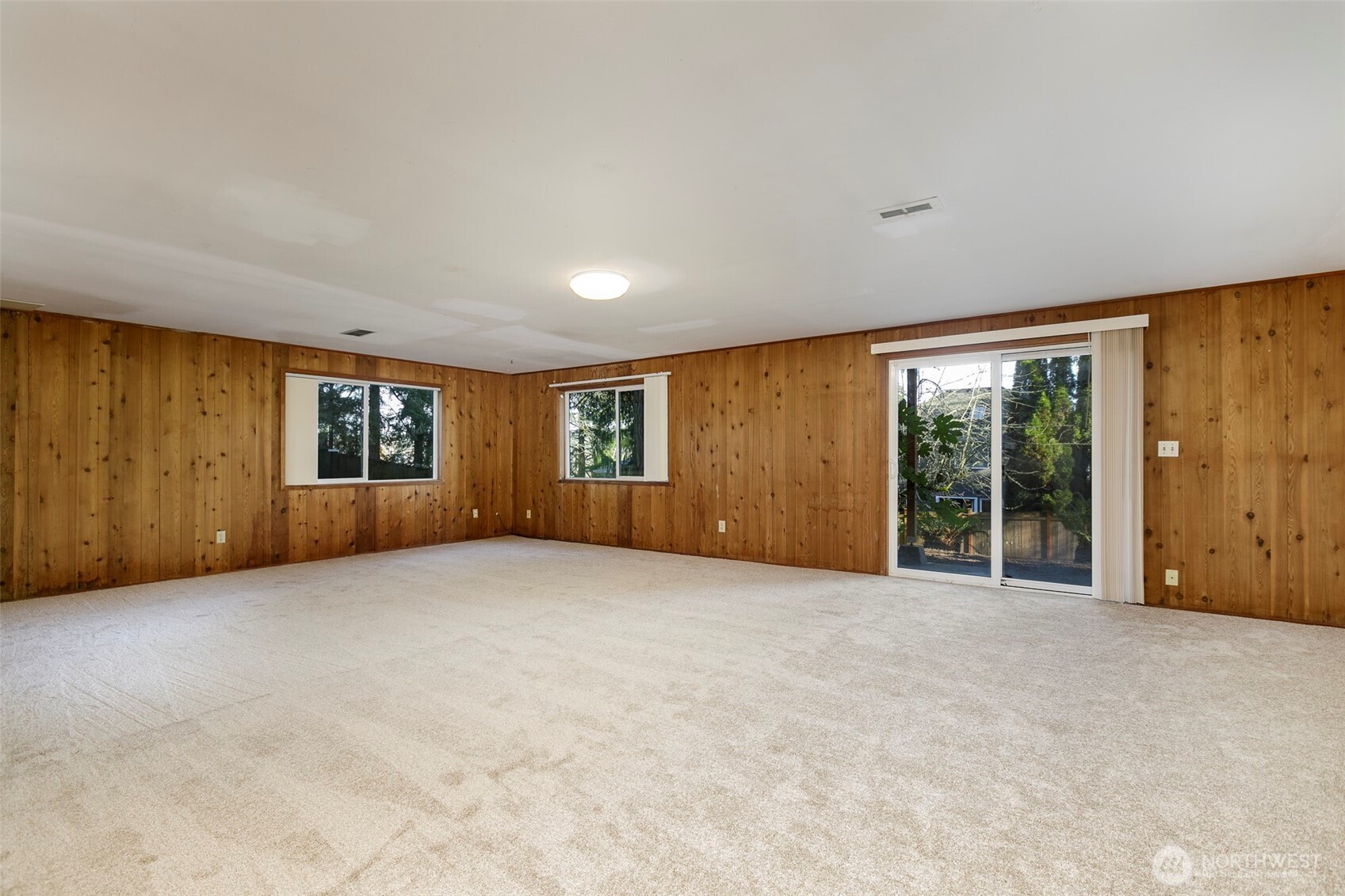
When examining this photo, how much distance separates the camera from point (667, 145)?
222cm

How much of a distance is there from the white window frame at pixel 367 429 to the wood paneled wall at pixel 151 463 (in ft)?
0.26

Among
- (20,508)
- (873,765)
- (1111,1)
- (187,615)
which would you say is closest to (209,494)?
(20,508)

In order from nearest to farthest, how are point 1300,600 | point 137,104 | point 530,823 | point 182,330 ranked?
point 530,823 < point 137,104 < point 1300,600 < point 182,330

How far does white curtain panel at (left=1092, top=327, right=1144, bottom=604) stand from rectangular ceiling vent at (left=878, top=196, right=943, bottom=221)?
2584 mm

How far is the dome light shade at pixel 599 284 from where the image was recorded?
12.0 ft

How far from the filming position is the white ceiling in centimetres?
164

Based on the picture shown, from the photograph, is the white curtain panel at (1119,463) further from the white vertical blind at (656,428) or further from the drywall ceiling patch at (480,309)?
the drywall ceiling patch at (480,309)

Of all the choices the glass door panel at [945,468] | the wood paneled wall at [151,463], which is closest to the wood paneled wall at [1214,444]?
the glass door panel at [945,468]

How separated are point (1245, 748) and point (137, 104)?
450 cm

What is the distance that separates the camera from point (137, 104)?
1.95 m

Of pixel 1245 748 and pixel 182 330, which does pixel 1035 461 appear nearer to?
pixel 1245 748

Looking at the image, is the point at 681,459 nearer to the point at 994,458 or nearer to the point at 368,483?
the point at 994,458

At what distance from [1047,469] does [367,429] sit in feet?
22.5

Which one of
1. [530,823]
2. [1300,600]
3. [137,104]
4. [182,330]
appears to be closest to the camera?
[530,823]
